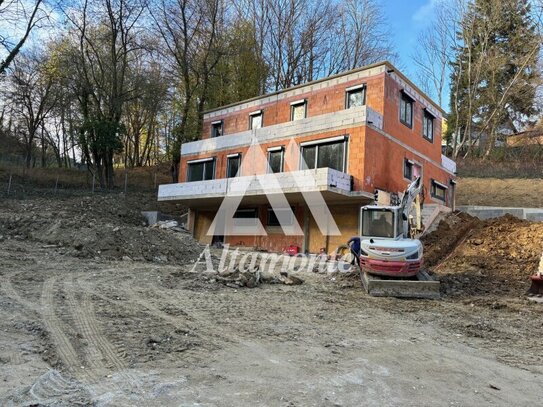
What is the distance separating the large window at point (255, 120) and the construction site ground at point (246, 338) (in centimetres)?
1186

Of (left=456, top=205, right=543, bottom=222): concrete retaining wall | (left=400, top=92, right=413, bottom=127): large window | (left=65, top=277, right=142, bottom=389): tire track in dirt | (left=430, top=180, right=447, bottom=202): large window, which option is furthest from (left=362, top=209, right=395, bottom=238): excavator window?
(left=430, top=180, right=447, bottom=202): large window

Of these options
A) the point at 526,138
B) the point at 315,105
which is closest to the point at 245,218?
the point at 315,105

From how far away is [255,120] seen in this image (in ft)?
78.8

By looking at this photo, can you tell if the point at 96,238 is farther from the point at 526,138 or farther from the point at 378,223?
the point at 526,138

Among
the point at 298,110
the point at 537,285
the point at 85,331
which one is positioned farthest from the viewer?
the point at 298,110

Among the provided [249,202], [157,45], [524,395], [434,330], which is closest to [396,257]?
[434,330]

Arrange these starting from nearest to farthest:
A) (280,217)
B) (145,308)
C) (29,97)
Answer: (145,308), (280,217), (29,97)

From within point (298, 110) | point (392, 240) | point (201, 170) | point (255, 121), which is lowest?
point (392, 240)

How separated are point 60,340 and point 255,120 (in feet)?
64.4

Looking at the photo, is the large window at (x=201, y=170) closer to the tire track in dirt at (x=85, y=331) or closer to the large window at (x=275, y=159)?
the large window at (x=275, y=159)

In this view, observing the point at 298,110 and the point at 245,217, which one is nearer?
the point at 298,110

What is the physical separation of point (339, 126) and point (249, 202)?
620cm

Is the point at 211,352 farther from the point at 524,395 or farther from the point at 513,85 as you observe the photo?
the point at 513,85

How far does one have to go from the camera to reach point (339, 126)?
19.2 m
